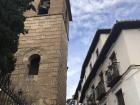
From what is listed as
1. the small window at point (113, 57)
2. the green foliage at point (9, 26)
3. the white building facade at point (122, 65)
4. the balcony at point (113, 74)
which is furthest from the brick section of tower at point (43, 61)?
the green foliage at point (9, 26)

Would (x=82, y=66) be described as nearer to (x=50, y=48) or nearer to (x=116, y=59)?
(x=50, y=48)

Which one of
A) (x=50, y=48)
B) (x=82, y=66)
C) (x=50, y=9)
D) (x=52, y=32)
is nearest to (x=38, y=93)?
(x=50, y=48)

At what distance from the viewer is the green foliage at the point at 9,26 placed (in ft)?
20.8

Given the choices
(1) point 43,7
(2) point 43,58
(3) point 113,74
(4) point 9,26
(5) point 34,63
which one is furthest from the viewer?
(1) point 43,7

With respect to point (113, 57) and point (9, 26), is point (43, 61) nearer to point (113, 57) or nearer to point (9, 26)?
point (113, 57)

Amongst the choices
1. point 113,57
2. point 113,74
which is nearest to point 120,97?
point 113,74

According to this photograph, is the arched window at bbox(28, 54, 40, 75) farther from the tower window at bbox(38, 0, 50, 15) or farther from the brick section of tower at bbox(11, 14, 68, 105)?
the tower window at bbox(38, 0, 50, 15)

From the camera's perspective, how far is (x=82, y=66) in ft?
76.6

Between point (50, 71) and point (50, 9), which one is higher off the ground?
point (50, 9)

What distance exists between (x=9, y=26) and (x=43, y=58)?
26.6ft

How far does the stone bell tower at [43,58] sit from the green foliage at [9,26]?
5884mm

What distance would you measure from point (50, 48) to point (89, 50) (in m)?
5.21

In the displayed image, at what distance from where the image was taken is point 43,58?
48.3 feet

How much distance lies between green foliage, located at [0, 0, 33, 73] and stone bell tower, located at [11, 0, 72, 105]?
232 inches
